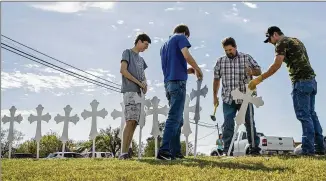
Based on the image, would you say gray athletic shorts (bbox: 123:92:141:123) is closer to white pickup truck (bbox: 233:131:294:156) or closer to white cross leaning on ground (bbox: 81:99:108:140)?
white cross leaning on ground (bbox: 81:99:108:140)

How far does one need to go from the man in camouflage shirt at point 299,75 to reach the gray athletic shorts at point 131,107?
200cm

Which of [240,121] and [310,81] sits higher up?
[310,81]

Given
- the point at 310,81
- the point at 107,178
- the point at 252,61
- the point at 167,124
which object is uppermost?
the point at 252,61

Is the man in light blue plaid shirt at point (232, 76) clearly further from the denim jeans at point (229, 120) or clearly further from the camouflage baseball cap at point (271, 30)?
the camouflage baseball cap at point (271, 30)

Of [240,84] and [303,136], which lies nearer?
[303,136]

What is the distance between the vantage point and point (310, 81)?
6.91 metres

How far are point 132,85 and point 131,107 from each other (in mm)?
414

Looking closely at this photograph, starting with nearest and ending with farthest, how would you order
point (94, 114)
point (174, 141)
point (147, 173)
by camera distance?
point (147, 173) → point (174, 141) → point (94, 114)

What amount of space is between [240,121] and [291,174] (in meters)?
2.91

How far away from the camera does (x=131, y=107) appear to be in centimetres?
716

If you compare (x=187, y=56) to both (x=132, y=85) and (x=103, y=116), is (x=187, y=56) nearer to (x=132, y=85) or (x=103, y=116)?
(x=132, y=85)

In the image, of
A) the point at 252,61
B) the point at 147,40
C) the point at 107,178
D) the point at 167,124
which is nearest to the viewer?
the point at 107,178

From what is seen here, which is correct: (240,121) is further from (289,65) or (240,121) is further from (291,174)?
(291,174)

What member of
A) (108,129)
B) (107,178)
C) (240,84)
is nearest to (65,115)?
(240,84)
